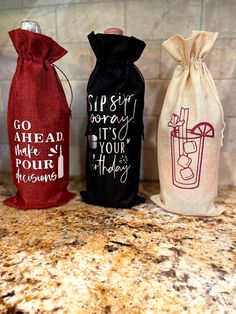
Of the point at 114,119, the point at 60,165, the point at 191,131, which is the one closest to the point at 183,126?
the point at 191,131

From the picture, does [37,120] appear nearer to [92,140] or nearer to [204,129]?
[92,140]

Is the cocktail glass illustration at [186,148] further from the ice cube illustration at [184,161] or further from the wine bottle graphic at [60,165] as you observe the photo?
the wine bottle graphic at [60,165]

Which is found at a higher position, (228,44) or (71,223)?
(228,44)

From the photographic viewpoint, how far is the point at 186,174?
54 centimetres

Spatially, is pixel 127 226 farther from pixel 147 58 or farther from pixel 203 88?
pixel 147 58

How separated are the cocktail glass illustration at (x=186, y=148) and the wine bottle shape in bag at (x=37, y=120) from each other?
0.24 metres

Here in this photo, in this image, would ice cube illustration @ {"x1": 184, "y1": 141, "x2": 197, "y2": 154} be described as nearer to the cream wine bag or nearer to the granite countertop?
the cream wine bag

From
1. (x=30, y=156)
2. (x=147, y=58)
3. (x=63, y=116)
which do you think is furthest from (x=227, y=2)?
(x=30, y=156)

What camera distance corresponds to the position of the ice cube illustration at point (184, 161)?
1.76 ft

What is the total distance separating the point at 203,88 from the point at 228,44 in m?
0.20

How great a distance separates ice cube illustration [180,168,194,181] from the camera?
21.2 inches

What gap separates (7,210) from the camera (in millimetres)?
585

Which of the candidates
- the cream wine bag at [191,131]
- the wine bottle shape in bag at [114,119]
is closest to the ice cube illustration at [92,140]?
the wine bottle shape in bag at [114,119]

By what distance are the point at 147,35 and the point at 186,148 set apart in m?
0.32
